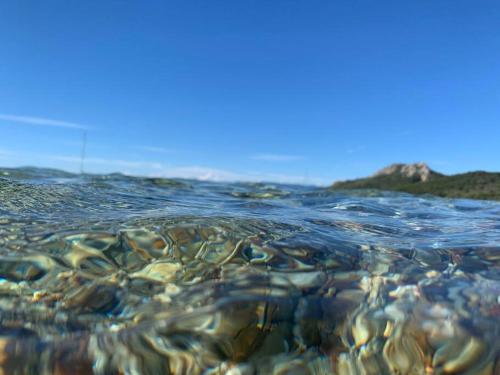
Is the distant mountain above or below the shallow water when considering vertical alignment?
above

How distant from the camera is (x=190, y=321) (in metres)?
1.74

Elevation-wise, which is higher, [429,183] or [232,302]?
[429,183]

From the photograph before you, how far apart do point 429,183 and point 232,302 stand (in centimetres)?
2595

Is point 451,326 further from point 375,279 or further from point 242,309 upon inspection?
point 242,309

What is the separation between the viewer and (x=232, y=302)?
1862mm

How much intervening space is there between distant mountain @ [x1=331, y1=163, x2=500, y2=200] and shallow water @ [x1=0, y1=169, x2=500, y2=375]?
14.4m

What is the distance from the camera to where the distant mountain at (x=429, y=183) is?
A: 17375 mm

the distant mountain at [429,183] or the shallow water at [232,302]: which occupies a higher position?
the distant mountain at [429,183]

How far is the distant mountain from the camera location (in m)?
17.4

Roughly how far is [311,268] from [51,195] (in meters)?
3.75

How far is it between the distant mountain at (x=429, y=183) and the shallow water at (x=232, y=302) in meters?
14.4

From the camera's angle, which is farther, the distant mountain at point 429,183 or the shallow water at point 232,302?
the distant mountain at point 429,183

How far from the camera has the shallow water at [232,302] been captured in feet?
5.19

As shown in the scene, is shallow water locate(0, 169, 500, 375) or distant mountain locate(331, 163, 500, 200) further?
distant mountain locate(331, 163, 500, 200)
